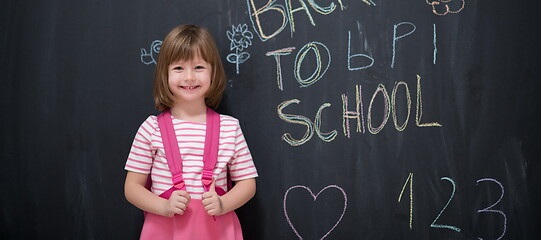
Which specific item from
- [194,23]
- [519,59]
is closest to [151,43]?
[194,23]

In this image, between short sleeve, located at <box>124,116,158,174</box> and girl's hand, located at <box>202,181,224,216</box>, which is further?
short sleeve, located at <box>124,116,158,174</box>

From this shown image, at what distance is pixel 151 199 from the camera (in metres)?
1.46

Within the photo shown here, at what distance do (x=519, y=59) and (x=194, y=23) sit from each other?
46.0 inches

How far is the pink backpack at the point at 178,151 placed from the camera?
1.45 meters

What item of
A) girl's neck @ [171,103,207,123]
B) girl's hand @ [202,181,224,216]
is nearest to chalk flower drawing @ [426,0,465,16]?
girl's neck @ [171,103,207,123]

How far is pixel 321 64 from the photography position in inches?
66.3

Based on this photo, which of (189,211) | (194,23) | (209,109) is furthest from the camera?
(194,23)

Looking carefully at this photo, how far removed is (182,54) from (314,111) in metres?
0.52

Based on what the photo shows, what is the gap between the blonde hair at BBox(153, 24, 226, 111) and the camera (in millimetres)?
1483

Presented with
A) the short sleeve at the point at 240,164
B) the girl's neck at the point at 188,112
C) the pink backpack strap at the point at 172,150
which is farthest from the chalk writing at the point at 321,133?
the pink backpack strap at the point at 172,150

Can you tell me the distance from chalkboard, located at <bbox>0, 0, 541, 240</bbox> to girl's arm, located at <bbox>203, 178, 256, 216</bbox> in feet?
0.57

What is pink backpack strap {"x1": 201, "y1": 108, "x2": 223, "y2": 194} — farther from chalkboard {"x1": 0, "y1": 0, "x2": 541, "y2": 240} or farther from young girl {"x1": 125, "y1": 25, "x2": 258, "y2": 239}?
chalkboard {"x1": 0, "y1": 0, "x2": 541, "y2": 240}

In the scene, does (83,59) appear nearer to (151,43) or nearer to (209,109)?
(151,43)

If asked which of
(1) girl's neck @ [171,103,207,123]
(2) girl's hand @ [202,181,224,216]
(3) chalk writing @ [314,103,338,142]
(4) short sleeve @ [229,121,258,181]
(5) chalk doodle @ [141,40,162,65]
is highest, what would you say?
(5) chalk doodle @ [141,40,162,65]
